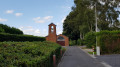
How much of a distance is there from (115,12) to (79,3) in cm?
830

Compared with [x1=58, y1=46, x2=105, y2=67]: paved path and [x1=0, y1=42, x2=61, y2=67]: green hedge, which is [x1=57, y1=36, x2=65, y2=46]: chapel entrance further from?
[x1=0, y1=42, x2=61, y2=67]: green hedge

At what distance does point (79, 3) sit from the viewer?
31531 mm

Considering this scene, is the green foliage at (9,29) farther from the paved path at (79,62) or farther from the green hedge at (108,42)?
the green hedge at (108,42)

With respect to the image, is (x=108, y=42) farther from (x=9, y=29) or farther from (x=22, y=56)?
(x=22, y=56)

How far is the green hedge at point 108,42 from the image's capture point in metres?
19.9

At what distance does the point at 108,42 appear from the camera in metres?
20.1

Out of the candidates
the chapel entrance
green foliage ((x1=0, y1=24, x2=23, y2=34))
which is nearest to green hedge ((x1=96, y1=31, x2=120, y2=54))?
green foliage ((x1=0, y1=24, x2=23, y2=34))

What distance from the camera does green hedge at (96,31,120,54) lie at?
19906mm

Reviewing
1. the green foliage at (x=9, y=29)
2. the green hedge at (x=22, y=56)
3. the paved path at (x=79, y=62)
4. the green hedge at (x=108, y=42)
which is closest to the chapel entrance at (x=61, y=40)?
the green hedge at (x=108, y=42)

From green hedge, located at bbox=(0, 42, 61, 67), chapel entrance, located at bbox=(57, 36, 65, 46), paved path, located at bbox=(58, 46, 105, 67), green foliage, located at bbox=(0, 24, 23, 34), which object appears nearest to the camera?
green hedge, located at bbox=(0, 42, 61, 67)

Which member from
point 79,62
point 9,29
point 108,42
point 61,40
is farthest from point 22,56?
point 61,40

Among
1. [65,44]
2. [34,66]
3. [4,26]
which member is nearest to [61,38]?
[65,44]

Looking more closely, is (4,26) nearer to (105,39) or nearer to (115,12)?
(105,39)

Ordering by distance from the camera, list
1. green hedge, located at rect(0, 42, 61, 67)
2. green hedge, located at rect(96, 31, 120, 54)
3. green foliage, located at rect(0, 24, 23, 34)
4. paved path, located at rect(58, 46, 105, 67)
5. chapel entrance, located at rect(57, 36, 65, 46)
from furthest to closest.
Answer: chapel entrance, located at rect(57, 36, 65, 46) < green hedge, located at rect(96, 31, 120, 54) < green foliage, located at rect(0, 24, 23, 34) < paved path, located at rect(58, 46, 105, 67) < green hedge, located at rect(0, 42, 61, 67)
